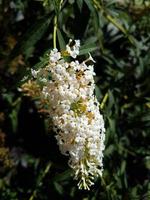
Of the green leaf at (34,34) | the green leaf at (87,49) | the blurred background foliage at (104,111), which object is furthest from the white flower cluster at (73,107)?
the blurred background foliage at (104,111)

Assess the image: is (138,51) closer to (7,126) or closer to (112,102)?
(112,102)

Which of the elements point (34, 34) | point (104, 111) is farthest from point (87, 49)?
point (104, 111)

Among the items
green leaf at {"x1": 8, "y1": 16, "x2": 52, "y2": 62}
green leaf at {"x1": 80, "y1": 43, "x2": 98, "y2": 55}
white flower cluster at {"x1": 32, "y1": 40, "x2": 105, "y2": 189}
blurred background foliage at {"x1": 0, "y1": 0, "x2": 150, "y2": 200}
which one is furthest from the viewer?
blurred background foliage at {"x1": 0, "y1": 0, "x2": 150, "y2": 200}

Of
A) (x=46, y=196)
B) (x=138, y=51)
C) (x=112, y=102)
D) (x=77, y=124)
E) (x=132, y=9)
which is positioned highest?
(x=132, y=9)

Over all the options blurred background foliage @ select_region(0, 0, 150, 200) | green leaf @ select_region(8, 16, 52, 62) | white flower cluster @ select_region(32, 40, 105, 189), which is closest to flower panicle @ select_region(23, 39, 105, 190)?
white flower cluster @ select_region(32, 40, 105, 189)

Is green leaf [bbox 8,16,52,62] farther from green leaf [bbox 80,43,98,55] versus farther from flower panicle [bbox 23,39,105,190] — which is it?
flower panicle [bbox 23,39,105,190]

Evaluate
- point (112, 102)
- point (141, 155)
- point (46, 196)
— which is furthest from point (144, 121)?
point (46, 196)
